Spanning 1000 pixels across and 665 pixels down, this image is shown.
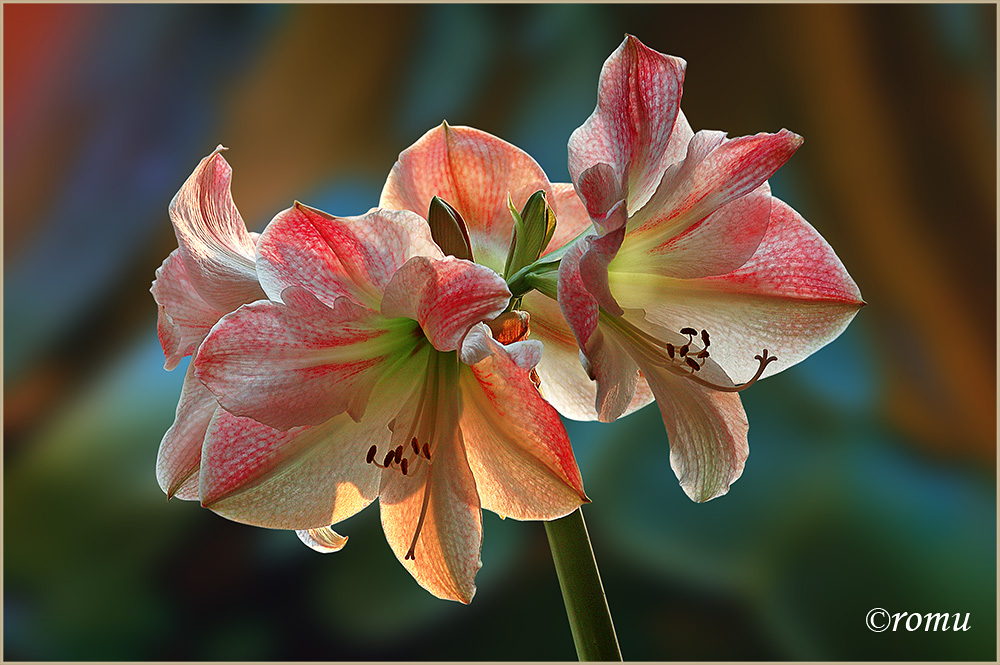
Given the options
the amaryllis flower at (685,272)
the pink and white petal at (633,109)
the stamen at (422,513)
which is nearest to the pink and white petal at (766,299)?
the amaryllis flower at (685,272)

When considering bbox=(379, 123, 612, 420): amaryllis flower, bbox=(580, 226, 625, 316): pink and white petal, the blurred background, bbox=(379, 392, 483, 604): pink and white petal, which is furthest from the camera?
the blurred background

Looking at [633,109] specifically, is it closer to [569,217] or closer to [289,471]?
[569,217]

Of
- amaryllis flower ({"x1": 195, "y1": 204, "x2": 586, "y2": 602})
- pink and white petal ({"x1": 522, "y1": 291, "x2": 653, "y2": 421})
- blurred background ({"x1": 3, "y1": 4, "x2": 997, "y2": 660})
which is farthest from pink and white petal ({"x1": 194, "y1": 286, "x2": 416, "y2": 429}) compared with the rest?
blurred background ({"x1": 3, "y1": 4, "x2": 997, "y2": 660})

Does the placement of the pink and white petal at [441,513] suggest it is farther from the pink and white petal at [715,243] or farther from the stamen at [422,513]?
the pink and white petal at [715,243]

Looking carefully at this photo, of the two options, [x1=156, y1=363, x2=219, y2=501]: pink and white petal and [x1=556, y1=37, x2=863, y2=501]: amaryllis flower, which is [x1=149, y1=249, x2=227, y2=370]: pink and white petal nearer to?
[x1=156, y1=363, x2=219, y2=501]: pink and white petal

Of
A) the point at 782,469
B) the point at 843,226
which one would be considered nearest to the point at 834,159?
the point at 843,226

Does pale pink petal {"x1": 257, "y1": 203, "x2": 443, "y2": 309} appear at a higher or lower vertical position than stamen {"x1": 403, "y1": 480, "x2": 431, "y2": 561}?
higher

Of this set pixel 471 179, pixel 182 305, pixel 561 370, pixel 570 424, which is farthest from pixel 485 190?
pixel 570 424
